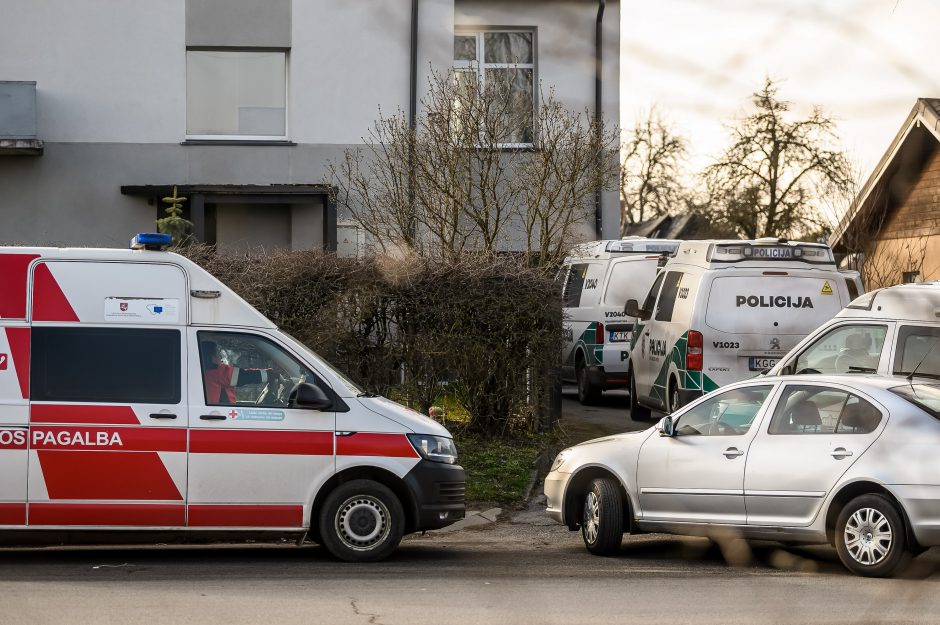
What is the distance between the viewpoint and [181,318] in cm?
890

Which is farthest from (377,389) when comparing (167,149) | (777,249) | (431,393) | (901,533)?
(167,149)

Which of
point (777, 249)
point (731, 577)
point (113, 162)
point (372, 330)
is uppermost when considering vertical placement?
point (113, 162)

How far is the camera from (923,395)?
8391 mm

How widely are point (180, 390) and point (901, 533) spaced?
471 cm

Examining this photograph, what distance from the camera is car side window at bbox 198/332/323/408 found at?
8.86 m

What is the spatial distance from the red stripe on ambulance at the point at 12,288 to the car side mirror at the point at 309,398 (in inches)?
74.1

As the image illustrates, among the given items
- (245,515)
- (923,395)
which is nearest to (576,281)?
(923,395)

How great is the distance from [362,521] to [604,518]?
1738 mm

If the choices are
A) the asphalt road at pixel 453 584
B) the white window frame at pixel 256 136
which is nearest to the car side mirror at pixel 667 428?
the asphalt road at pixel 453 584

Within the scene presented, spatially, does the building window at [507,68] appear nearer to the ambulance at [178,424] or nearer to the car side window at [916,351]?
the ambulance at [178,424]

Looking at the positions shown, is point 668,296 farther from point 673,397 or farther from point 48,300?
point 48,300

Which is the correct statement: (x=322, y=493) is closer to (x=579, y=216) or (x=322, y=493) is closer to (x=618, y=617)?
(x=618, y=617)

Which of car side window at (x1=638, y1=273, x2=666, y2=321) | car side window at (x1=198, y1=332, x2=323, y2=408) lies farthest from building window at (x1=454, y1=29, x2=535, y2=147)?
car side window at (x1=198, y1=332, x2=323, y2=408)

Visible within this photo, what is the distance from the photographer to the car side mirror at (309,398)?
8.77 m
